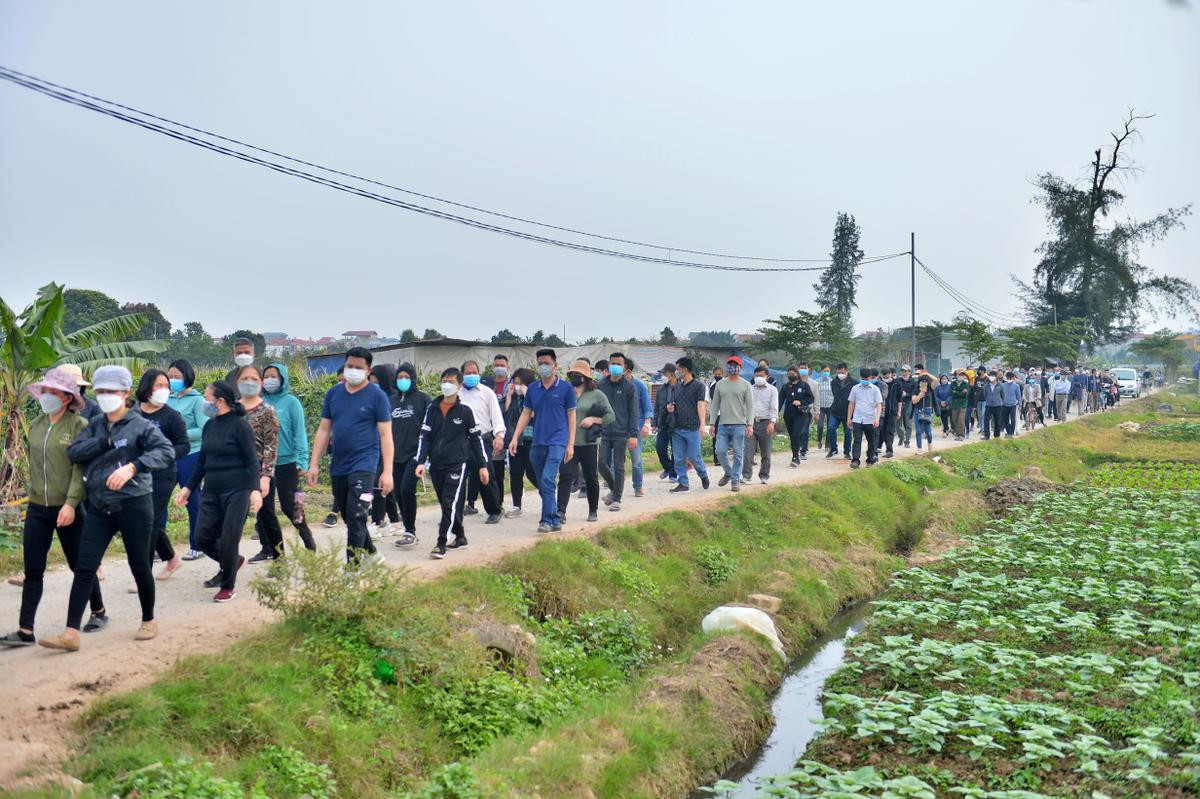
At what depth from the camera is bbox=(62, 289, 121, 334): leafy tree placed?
1156 inches

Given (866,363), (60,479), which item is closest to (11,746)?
(60,479)

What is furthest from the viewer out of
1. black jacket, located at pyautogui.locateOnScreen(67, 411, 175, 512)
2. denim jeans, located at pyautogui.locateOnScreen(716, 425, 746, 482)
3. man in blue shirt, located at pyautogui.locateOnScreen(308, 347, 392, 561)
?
denim jeans, located at pyautogui.locateOnScreen(716, 425, 746, 482)

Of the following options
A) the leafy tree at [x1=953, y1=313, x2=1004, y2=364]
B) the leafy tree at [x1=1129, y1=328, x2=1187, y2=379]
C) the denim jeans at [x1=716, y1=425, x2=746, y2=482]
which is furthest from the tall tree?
the denim jeans at [x1=716, y1=425, x2=746, y2=482]

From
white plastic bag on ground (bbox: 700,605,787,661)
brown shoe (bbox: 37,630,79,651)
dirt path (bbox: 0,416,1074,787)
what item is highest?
brown shoe (bbox: 37,630,79,651)

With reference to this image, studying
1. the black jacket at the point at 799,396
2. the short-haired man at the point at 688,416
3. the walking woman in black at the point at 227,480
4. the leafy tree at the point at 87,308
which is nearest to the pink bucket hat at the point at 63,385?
the walking woman in black at the point at 227,480

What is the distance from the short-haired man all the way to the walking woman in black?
699 centimetres

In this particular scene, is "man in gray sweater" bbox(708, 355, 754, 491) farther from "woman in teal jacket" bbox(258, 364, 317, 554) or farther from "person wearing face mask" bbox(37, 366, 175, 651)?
"person wearing face mask" bbox(37, 366, 175, 651)

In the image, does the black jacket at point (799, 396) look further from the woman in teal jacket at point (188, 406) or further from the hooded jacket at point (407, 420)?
the woman in teal jacket at point (188, 406)

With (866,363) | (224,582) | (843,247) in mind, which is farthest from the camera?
(843,247)

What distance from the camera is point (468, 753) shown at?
581 centimetres

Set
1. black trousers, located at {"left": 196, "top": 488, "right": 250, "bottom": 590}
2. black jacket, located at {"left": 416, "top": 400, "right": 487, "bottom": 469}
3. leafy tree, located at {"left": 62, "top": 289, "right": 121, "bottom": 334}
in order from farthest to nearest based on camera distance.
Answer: leafy tree, located at {"left": 62, "top": 289, "right": 121, "bottom": 334} → black jacket, located at {"left": 416, "top": 400, "right": 487, "bottom": 469} → black trousers, located at {"left": 196, "top": 488, "right": 250, "bottom": 590}

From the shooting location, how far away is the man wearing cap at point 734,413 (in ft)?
42.4

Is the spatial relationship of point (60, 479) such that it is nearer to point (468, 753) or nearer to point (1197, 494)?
point (468, 753)

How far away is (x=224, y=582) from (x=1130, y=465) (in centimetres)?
2149
